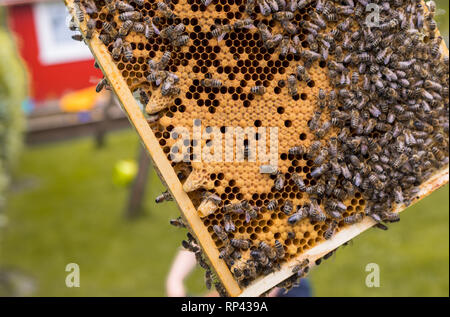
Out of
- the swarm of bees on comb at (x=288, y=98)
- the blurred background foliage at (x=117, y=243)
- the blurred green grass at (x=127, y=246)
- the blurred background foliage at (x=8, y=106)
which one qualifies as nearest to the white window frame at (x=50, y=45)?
the blurred background foliage at (x=117, y=243)

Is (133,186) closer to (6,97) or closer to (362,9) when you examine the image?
(6,97)

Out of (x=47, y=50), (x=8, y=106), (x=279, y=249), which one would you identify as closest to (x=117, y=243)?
(x=8, y=106)

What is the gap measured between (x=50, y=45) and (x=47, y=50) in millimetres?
263

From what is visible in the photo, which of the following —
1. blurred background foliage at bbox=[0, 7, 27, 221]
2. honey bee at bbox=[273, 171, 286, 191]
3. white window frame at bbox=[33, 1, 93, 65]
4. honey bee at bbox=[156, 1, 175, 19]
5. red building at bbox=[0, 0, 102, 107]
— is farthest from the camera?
white window frame at bbox=[33, 1, 93, 65]

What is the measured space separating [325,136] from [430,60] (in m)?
1.00

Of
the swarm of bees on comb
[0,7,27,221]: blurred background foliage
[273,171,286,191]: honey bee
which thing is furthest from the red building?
[273,171,286,191]: honey bee

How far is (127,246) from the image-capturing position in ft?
36.1

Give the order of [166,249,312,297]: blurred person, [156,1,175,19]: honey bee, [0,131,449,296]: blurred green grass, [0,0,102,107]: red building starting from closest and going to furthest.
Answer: [156,1,175,19]: honey bee, [166,249,312,297]: blurred person, [0,131,449,296]: blurred green grass, [0,0,102,107]: red building

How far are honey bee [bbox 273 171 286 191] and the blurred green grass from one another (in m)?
5.54

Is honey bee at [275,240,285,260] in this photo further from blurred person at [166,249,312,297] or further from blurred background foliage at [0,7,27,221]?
blurred background foliage at [0,7,27,221]

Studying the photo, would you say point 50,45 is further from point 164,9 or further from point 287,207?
point 287,207

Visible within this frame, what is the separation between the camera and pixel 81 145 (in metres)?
17.2

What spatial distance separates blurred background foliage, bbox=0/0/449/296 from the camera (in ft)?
29.3

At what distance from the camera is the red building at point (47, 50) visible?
19.4 metres
